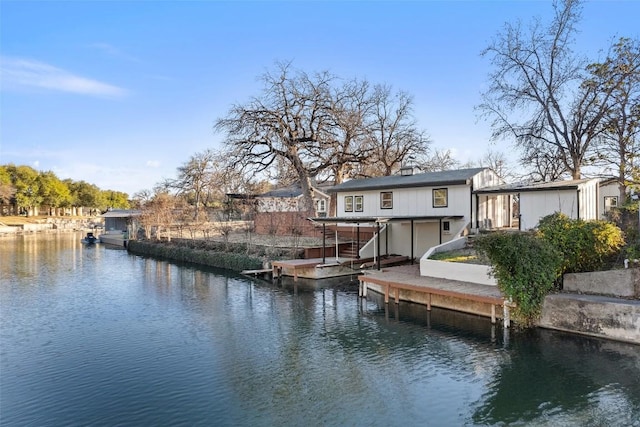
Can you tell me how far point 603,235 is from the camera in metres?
12.5

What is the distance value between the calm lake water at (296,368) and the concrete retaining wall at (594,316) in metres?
0.38

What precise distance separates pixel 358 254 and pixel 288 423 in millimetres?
16348

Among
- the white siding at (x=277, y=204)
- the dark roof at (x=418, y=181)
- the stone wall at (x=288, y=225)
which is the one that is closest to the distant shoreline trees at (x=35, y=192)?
the white siding at (x=277, y=204)

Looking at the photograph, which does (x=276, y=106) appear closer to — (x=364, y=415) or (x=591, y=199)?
(x=591, y=199)

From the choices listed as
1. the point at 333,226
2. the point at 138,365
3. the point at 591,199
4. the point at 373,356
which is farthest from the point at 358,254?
the point at 138,365

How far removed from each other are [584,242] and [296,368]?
29.7 ft

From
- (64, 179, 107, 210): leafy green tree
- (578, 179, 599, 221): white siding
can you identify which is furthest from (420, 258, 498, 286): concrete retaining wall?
(64, 179, 107, 210): leafy green tree

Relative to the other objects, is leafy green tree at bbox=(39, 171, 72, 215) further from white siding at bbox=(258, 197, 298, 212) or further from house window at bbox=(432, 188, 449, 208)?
house window at bbox=(432, 188, 449, 208)

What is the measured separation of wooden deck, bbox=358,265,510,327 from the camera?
12727 millimetres

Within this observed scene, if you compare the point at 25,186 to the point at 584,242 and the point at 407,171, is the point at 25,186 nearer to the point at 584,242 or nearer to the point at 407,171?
the point at 407,171

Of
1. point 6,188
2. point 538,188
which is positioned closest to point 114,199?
point 6,188

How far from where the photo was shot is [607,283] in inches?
468

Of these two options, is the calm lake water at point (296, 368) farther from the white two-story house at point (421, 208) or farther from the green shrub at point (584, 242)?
the white two-story house at point (421, 208)

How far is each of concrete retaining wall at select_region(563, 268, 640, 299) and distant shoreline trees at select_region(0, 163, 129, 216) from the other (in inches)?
3231
